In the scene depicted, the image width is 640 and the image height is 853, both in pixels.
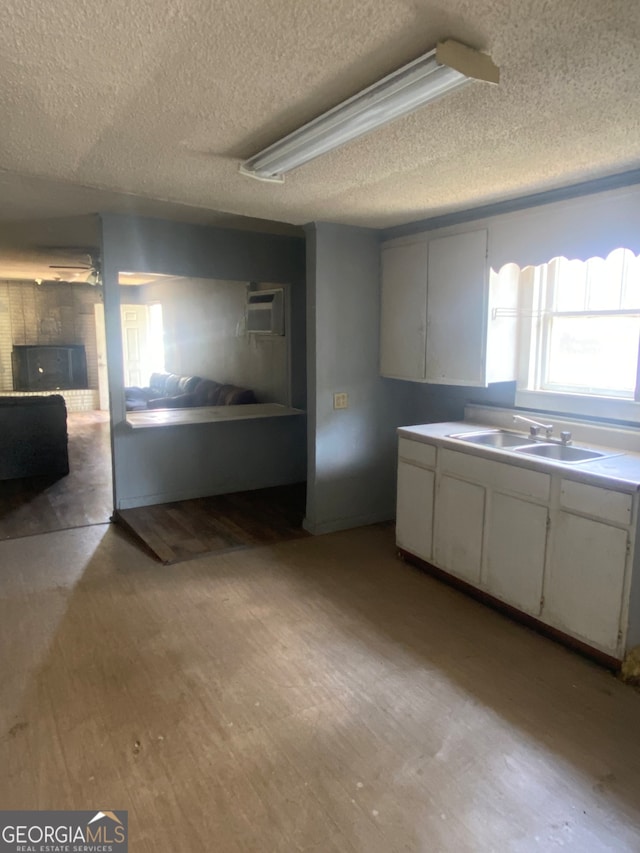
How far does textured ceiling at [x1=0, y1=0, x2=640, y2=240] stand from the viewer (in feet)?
4.39

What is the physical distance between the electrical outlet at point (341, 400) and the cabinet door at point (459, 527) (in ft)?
3.42

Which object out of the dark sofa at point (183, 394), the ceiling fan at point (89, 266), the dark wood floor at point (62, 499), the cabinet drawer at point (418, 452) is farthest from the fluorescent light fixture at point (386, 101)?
the ceiling fan at point (89, 266)

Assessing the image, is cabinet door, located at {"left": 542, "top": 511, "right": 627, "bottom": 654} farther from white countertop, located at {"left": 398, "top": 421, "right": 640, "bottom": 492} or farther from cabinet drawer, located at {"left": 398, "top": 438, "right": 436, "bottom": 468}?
cabinet drawer, located at {"left": 398, "top": 438, "right": 436, "bottom": 468}

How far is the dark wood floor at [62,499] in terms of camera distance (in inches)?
166

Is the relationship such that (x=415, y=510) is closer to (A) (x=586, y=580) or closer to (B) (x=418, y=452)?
(B) (x=418, y=452)

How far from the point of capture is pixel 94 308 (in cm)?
959

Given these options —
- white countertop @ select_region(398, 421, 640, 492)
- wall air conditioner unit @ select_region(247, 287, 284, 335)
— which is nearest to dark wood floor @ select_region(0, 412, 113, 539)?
wall air conditioner unit @ select_region(247, 287, 284, 335)

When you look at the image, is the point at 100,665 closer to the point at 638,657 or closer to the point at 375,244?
the point at 638,657

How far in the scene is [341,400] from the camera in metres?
3.96

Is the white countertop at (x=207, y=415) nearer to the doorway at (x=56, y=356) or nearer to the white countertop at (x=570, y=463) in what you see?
the doorway at (x=56, y=356)

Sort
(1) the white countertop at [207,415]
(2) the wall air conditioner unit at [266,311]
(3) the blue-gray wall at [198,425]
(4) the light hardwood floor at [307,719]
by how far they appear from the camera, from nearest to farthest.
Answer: (4) the light hardwood floor at [307,719], (3) the blue-gray wall at [198,425], (1) the white countertop at [207,415], (2) the wall air conditioner unit at [266,311]

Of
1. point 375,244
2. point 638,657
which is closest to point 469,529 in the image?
point 638,657

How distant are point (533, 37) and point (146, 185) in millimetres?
1980

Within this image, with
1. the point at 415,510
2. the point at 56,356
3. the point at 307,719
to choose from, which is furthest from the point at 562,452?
the point at 56,356
